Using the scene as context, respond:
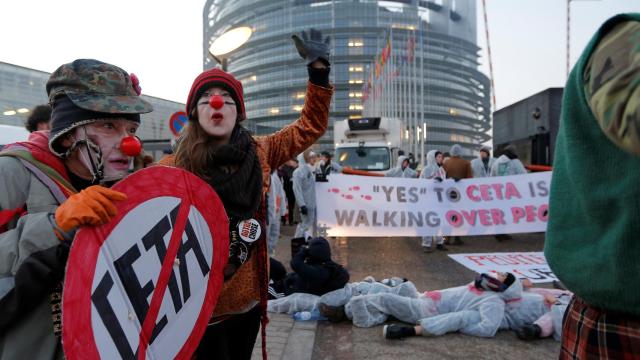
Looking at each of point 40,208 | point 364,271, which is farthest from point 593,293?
point 364,271

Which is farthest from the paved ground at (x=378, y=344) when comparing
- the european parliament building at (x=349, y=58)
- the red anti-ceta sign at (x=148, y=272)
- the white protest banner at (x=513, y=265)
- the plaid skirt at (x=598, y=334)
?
the european parliament building at (x=349, y=58)

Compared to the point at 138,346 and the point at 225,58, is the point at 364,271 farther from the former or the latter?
the point at 138,346

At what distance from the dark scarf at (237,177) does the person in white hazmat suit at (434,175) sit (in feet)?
19.7

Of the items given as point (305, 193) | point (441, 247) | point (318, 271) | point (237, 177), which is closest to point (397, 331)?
point (318, 271)

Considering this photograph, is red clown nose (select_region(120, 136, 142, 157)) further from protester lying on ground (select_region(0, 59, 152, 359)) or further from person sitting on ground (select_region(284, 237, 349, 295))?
person sitting on ground (select_region(284, 237, 349, 295))

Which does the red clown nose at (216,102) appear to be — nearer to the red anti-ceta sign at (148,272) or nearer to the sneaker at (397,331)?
the red anti-ceta sign at (148,272)

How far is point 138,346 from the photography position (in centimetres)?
114

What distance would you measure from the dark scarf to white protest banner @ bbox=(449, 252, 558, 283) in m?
3.59

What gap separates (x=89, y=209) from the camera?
1050mm

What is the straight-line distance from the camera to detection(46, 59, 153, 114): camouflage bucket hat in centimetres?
139

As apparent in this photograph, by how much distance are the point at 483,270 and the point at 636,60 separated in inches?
168

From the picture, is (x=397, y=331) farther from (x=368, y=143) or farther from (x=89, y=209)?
(x=368, y=143)

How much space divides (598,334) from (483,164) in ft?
29.5

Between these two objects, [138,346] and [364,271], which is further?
[364,271]
